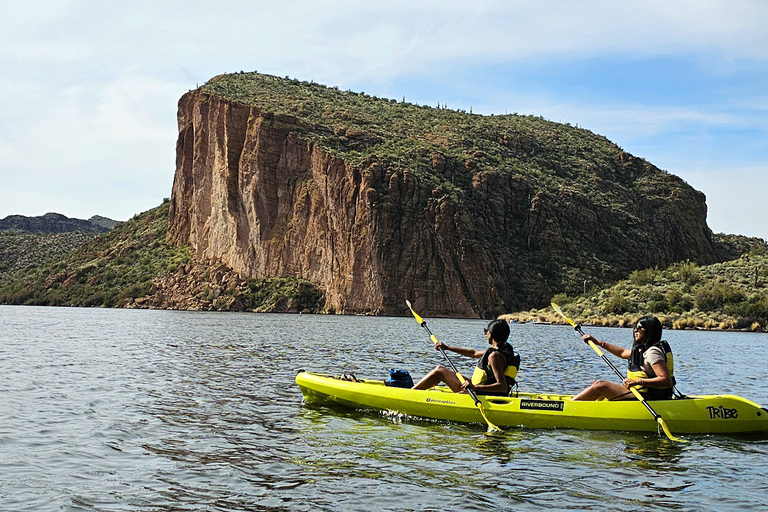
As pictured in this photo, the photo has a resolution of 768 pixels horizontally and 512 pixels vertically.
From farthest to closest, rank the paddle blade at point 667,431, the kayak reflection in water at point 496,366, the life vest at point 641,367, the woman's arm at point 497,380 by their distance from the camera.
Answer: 1. the woman's arm at point 497,380
2. the kayak reflection in water at point 496,366
3. the life vest at point 641,367
4. the paddle blade at point 667,431

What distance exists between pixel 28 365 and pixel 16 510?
1420 cm

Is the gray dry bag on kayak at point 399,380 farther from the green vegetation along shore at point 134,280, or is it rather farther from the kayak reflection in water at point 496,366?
the green vegetation along shore at point 134,280

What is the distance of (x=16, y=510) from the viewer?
27.0 ft

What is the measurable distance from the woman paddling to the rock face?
187ft

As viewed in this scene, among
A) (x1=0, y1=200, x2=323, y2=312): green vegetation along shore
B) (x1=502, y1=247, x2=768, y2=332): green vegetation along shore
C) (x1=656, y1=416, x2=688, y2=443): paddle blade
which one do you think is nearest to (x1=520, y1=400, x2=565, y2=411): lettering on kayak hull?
(x1=656, y1=416, x2=688, y2=443): paddle blade

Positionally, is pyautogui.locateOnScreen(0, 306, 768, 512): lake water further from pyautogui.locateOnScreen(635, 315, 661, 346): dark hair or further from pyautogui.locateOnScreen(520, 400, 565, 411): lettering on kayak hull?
pyautogui.locateOnScreen(635, 315, 661, 346): dark hair

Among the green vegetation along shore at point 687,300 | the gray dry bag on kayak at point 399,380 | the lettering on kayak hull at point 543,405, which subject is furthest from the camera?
the green vegetation along shore at point 687,300

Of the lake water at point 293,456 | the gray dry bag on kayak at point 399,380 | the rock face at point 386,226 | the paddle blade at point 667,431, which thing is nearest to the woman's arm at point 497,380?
the lake water at point 293,456

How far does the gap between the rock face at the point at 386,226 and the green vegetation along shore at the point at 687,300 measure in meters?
8.13

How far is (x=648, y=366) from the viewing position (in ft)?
43.0

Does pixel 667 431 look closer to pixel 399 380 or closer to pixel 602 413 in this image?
pixel 602 413

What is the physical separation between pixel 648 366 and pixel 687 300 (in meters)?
46.1

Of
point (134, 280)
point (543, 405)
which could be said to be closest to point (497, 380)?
point (543, 405)

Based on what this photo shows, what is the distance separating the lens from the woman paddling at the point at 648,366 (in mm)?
12898
